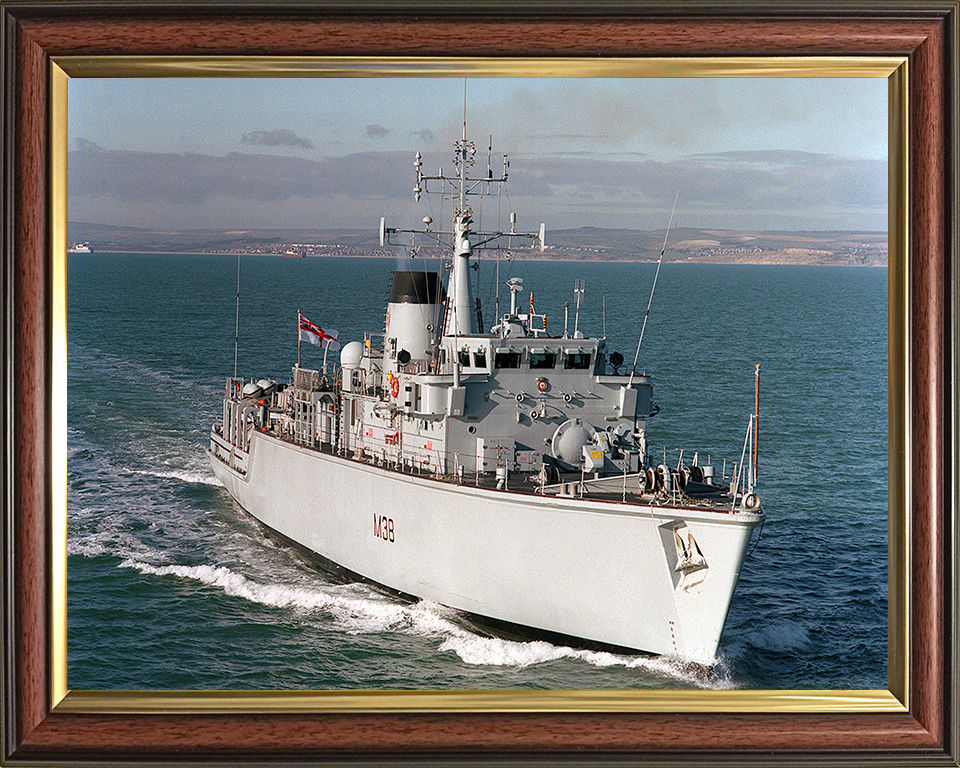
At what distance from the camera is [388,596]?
18953 mm

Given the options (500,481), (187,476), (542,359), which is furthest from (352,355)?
(187,476)

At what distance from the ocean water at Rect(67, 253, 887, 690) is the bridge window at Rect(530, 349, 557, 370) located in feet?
5.60

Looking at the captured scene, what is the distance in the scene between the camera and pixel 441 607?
1758 cm

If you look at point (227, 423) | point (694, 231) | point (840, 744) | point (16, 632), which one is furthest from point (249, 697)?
point (227, 423)

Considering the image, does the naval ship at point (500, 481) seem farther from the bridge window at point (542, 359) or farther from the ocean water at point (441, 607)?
the ocean water at point (441, 607)

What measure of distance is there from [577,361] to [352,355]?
21.8 ft

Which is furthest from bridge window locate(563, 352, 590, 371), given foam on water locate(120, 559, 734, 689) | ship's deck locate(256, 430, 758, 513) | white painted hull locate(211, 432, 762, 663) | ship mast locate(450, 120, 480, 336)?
foam on water locate(120, 559, 734, 689)

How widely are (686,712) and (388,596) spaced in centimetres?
1197

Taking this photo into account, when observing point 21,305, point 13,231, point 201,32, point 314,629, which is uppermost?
point 201,32

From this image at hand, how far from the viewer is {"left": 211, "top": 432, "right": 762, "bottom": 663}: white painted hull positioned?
1440 cm

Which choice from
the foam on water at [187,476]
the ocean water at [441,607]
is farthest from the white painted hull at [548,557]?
the foam on water at [187,476]

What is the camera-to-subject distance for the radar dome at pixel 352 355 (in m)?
23.5

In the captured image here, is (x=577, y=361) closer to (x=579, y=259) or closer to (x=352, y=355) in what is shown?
(x=579, y=259)

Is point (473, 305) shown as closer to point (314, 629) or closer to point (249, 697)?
point (314, 629)
